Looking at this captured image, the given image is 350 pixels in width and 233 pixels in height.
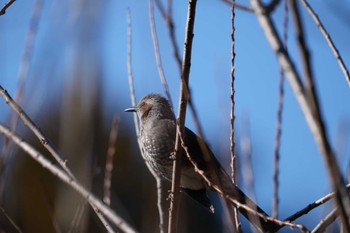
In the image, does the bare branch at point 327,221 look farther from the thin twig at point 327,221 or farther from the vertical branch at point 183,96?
the vertical branch at point 183,96

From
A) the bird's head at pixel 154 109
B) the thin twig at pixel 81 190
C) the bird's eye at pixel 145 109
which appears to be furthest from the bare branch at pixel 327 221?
the bird's eye at pixel 145 109

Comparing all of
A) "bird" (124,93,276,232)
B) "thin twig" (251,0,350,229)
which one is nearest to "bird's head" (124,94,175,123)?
"bird" (124,93,276,232)

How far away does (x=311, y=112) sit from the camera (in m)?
1.33

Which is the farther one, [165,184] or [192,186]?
[165,184]

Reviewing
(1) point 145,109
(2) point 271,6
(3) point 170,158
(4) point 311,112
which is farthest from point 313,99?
(1) point 145,109

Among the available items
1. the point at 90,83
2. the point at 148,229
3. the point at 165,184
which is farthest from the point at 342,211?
the point at 165,184

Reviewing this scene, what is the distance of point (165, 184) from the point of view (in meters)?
7.14

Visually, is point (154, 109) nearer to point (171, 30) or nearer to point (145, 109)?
point (145, 109)

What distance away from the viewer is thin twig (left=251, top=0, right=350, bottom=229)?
1.31 metres

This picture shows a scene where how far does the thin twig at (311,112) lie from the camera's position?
1310 millimetres

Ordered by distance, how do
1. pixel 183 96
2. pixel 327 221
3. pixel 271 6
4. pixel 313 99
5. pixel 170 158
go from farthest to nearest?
pixel 170 158 < pixel 183 96 < pixel 327 221 < pixel 271 6 < pixel 313 99

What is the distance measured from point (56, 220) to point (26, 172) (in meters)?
3.59

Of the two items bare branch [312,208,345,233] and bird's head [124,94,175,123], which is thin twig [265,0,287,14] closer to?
bare branch [312,208,345,233]

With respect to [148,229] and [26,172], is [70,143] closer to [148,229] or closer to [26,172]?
[148,229]
